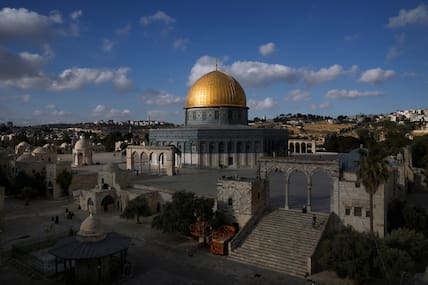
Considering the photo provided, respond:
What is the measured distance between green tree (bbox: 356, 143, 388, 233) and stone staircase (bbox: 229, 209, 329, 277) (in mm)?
2933

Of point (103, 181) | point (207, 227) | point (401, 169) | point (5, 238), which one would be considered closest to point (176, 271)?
point (207, 227)

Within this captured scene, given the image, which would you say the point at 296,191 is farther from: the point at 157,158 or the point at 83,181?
the point at 83,181

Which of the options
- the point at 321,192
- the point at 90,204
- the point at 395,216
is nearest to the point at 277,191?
the point at 321,192

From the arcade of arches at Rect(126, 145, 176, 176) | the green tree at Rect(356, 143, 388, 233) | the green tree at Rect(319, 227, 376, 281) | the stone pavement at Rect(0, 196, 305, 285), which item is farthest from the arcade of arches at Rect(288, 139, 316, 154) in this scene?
the green tree at Rect(319, 227, 376, 281)

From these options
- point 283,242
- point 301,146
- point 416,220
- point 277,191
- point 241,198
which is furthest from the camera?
point 301,146

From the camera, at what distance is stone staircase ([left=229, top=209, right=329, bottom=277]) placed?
50.6 feet

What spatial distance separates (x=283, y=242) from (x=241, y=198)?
11.9ft

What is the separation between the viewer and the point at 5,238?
757 inches

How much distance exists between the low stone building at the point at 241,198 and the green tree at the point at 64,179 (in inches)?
672

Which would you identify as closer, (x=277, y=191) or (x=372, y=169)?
(x=372, y=169)

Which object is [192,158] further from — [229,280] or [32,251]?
[229,280]

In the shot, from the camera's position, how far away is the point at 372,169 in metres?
15.2

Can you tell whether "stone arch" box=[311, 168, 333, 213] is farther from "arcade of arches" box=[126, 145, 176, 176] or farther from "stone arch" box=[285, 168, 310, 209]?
"arcade of arches" box=[126, 145, 176, 176]

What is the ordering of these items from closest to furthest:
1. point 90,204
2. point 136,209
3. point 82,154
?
1. point 136,209
2. point 90,204
3. point 82,154
